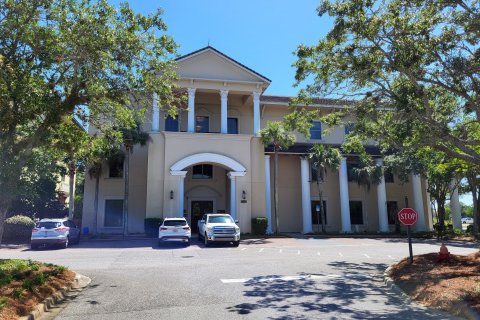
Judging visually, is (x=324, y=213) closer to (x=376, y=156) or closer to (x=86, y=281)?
(x=376, y=156)

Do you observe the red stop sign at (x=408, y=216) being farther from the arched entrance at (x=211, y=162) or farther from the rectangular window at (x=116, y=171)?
the rectangular window at (x=116, y=171)

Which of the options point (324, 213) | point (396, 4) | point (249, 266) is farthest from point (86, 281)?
point (324, 213)

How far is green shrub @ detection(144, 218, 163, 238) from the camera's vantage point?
26.1m

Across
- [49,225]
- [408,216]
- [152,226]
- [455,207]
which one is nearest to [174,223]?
[152,226]

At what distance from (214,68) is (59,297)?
909 inches

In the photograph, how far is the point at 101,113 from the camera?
40.2ft

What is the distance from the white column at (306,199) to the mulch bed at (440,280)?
16.8m

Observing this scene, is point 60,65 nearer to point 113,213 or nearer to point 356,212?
point 113,213

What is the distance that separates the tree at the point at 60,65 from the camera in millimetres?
9828

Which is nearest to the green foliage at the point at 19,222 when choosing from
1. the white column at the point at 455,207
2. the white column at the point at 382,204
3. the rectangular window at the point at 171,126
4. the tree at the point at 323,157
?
the rectangular window at the point at 171,126

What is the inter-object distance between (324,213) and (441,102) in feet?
66.9

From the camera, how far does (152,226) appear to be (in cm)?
2616

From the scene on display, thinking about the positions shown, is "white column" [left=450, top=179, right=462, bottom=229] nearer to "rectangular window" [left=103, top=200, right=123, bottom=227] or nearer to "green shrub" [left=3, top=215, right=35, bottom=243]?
"rectangular window" [left=103, top=200, right=123, bottom=227]

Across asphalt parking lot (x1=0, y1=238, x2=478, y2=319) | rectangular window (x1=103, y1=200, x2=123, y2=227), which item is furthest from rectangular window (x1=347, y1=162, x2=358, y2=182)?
rectangular window (x1=103, y1=200, x2=123, y2=227)
